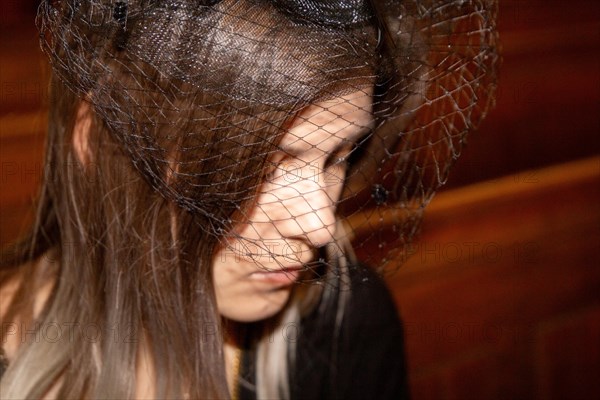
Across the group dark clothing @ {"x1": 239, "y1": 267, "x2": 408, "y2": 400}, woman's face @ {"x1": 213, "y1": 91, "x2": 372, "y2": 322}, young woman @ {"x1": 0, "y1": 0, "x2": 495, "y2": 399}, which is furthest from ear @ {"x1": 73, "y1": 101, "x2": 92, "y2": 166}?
dark clothing @ {"x1": 239, "y1": 267, "x2": 408, "y2": 400}

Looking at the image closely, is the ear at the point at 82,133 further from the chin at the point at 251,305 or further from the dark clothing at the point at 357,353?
the dark clothing at the point at 357,353

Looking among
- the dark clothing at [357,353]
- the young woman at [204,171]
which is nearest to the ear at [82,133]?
the young woman at [204,171]

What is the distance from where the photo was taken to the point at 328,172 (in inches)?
31.3

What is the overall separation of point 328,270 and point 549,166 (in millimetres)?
1102

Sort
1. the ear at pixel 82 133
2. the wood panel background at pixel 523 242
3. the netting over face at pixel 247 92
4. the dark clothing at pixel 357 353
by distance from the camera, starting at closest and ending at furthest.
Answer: the netting over face at pixel 247 92, the ear at pixel 82 133, the dark clothing at pixel 357 353, the wood panel background at pixel 523 242

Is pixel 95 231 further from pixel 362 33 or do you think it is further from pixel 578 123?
pixel 578 123

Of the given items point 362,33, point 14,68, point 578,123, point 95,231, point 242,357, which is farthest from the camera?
point 578,123

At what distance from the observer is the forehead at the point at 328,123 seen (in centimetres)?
72

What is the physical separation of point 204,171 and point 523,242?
1.20 m

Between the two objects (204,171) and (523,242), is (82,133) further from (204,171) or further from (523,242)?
(523,242)

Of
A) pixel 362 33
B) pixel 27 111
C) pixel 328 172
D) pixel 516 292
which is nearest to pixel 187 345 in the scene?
pixel 328 172

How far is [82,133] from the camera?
84 cm

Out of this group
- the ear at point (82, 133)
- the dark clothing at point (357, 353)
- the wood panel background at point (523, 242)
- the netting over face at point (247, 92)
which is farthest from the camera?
the wood panel background at point (523, 242)

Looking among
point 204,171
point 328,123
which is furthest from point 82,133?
point 328,123
